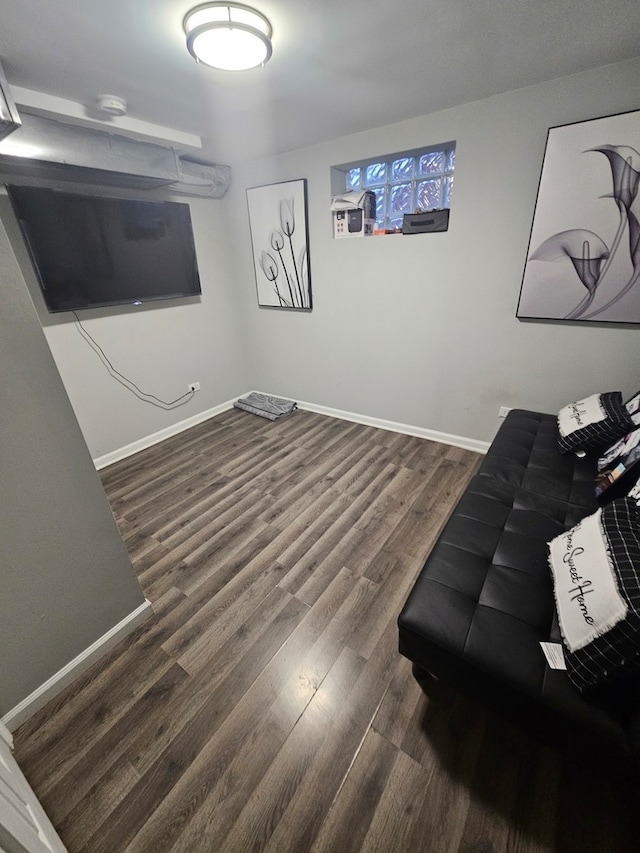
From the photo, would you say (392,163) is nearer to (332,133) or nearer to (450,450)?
(332,133)

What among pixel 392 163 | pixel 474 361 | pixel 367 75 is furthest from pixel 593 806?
pixel 392 163

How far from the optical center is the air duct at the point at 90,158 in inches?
77.0

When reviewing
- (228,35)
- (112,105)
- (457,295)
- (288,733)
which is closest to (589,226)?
(457,295)

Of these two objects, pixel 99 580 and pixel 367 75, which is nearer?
pixel 99 580

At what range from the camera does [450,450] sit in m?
2.92

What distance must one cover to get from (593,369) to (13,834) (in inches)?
123

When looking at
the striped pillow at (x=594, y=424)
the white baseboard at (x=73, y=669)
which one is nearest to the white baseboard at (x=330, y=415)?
the striped pillow at (x=594, y=424)

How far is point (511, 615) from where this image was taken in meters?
1.09

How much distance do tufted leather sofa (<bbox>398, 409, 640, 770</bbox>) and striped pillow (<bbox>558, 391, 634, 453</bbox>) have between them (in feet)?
0.44

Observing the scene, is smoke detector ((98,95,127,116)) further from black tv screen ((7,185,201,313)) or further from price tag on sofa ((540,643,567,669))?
price tag on sofa ((540,643,567,669))

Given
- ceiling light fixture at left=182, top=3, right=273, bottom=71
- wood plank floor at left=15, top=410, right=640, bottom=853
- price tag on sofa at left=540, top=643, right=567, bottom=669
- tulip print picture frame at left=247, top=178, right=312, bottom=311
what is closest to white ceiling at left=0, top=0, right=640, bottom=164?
ceiling light fixture at left=182, top=3, right=273, bottom=71

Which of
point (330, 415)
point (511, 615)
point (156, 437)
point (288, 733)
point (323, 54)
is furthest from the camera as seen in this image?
point (330, 415)

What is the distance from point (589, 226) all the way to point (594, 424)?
119cm

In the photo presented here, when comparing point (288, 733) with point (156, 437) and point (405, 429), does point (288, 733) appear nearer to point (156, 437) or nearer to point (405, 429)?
point (405, 429)
